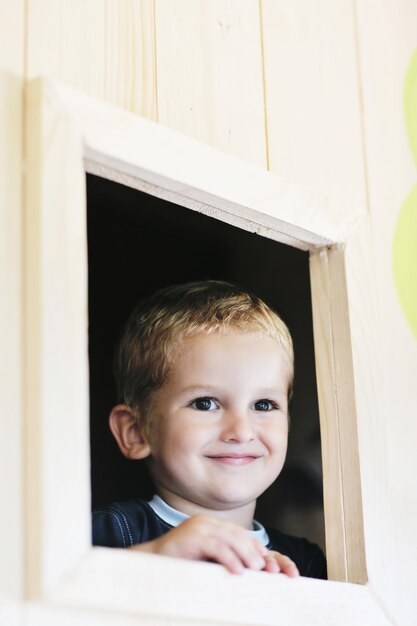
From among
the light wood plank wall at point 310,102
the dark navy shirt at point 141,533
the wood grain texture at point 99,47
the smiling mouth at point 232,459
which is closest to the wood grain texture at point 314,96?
the light wood plank wall at point 310,102

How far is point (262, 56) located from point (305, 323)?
0.48 meters

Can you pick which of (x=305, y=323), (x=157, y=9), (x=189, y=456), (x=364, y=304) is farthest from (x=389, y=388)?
(x=157, y=9)

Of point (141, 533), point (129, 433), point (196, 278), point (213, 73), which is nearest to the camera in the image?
point (213, 73)

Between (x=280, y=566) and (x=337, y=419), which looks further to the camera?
(x=337, y=419)

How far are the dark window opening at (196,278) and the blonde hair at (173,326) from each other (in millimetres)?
141

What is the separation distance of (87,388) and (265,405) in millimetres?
461

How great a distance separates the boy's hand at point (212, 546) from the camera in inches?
37.5

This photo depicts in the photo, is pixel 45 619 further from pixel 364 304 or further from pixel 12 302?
pixel 364 304

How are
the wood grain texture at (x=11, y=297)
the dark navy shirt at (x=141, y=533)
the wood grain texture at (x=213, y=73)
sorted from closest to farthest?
the wood grain texture at (x=11, y=297) < the wood grain texture at (x=213, y=73) < the dark navy shirt at (x=141, y=533)

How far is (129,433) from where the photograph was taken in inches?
51.8

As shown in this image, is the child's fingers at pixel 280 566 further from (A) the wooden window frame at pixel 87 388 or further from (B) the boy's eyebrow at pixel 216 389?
(B) the boy's eyebrow at pixel 216 389

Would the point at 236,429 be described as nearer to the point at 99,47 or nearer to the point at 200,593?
the point at 200,593

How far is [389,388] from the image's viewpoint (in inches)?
46.8

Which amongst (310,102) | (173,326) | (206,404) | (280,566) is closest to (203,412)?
(206,404)
